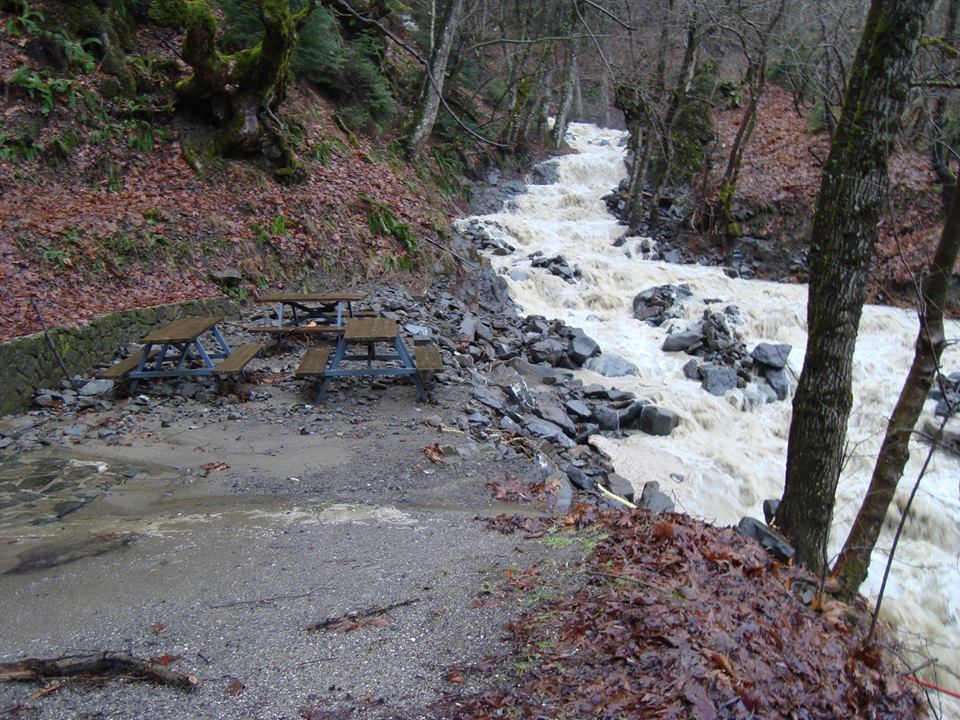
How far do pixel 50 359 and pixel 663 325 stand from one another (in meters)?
11.5

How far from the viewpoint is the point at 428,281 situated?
43.8 ft

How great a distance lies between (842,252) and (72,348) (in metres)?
8.46

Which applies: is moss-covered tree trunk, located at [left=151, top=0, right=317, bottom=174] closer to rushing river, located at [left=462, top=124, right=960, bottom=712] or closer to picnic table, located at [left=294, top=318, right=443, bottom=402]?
picnic table, located at [left=294, top=318, right=443, bottom=402]

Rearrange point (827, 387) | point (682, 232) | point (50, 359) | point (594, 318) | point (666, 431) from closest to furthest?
point (827, 387)
point (50, 359)
point (666, 431)
point (594, 318)
point (682, 232)

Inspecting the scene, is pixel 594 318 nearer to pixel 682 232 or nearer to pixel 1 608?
pixel 682 232

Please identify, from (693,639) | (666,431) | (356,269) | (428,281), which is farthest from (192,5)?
(693,639)

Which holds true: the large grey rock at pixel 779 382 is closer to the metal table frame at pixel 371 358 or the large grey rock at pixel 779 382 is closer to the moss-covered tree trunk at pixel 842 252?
the moss-covered tree trunk at pixel 842 252

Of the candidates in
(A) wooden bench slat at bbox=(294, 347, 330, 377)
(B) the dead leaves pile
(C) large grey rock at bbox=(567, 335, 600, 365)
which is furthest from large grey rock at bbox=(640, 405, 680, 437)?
(B) the dead leaves pile

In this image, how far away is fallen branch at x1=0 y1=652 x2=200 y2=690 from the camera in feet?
9.68

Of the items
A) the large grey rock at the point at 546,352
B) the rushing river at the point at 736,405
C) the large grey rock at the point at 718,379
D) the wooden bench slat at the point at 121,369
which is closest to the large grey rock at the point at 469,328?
the large grey rock at the point at 546,352

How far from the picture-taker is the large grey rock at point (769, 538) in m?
5.21

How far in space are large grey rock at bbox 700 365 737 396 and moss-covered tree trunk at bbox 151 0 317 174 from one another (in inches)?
361

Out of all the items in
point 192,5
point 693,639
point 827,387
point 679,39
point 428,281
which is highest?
point 679,39

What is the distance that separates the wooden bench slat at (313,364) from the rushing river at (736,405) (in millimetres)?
4002
